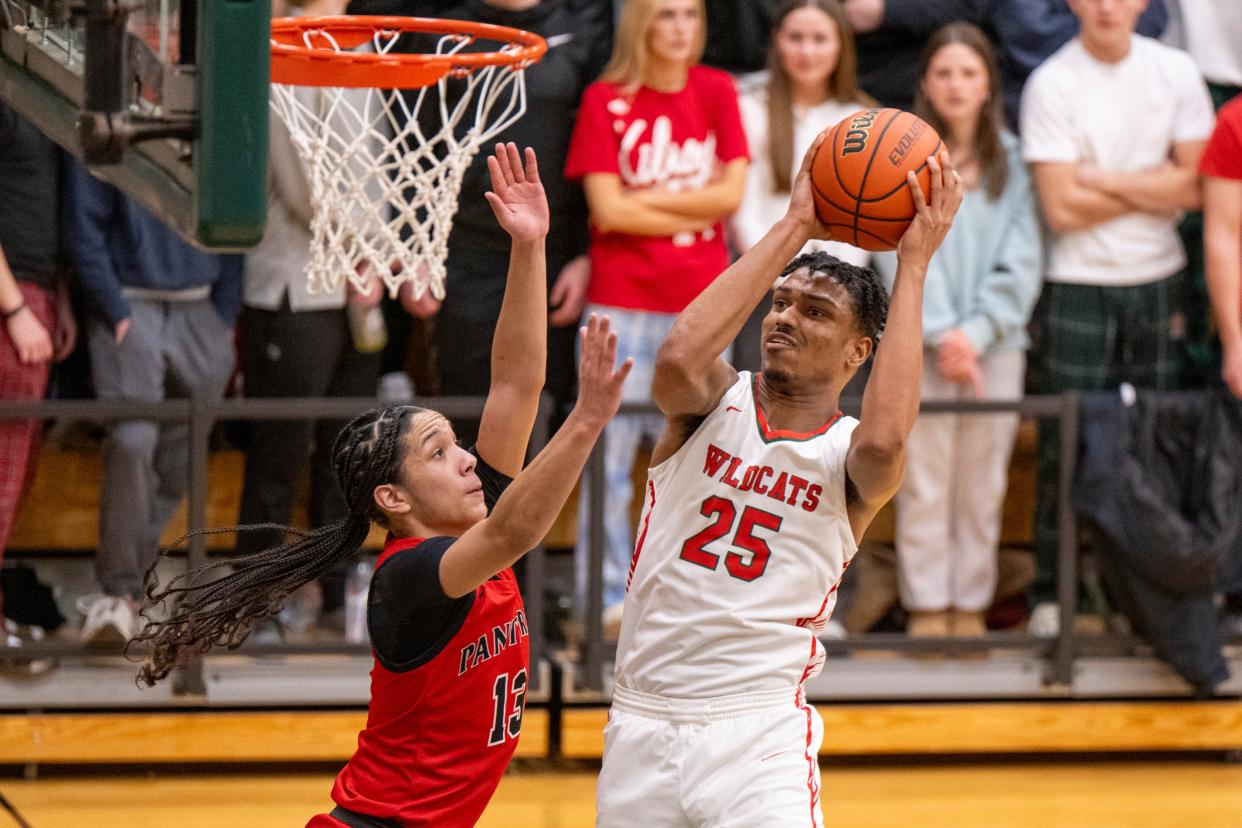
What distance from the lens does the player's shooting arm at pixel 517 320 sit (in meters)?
3.69

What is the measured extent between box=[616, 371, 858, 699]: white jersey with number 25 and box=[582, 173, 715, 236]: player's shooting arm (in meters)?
2.42

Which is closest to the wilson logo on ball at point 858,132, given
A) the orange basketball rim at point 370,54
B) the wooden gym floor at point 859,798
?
the orange basketball rim at point 370,54

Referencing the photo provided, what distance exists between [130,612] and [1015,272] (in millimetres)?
3253

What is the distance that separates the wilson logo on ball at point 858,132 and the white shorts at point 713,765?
1105mm

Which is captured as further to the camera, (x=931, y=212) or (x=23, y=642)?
(x=23, y=642)

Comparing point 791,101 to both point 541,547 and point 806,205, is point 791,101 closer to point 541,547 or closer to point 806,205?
point 541,547

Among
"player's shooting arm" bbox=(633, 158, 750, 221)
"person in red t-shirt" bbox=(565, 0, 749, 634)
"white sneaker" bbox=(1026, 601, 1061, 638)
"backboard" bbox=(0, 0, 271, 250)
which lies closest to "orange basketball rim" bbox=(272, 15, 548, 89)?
"backboard" bbox=(0, 0, 271, 250)

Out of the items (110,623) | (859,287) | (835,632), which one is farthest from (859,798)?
(859,287)

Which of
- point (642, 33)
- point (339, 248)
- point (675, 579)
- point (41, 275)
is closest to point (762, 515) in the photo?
point (675, 579)

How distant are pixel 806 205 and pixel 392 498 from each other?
3.33 ft

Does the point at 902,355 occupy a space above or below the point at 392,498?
above

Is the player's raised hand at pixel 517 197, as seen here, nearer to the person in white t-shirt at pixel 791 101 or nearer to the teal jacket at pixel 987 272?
the person in white t-shirt at pixel 791 101

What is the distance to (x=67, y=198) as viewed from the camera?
588 centimetres

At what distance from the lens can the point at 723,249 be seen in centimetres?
623
